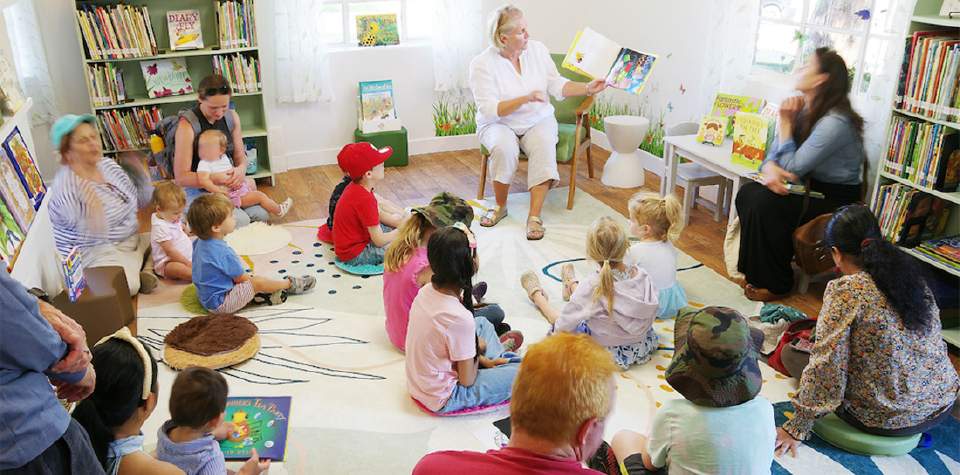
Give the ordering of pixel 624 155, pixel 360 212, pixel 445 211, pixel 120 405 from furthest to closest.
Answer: pixel 624 155, pixel 360 212, pixel 445 211, pixel 120 405

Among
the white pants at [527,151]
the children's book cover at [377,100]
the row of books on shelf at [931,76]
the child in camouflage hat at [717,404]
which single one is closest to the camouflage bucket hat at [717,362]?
the child in camouflage hat at [717,404]

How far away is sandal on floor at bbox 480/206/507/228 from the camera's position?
4.30 m

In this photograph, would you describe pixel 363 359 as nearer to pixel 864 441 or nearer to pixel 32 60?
pixel 864 441

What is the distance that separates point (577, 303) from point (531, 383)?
4.63 ft

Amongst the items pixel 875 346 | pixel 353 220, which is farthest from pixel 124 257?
pixel 875 346

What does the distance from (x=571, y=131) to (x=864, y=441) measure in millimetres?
2771

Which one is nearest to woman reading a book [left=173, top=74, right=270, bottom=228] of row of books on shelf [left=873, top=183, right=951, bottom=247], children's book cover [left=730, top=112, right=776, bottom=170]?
children's book cover [left=730, top=112, right=776, bottom=170]

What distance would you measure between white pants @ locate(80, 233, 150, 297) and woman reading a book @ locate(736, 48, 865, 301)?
299 centimetres

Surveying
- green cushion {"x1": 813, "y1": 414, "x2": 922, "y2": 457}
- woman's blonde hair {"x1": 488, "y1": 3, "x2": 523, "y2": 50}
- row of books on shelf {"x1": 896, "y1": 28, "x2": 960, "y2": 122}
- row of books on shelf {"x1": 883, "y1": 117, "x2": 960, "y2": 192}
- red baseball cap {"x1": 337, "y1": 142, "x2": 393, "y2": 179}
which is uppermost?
woman's blonde hair {"x1": 488, "y1": 3, "x2": 523, "y2": 50}

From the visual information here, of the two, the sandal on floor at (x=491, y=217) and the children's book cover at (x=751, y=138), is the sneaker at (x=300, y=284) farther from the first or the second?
the children's book cover at (x=751, y=138)

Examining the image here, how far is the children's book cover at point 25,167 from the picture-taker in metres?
2.54

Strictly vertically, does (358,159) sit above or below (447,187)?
above

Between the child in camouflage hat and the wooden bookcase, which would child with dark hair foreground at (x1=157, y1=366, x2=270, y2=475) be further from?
the wooden bookcase

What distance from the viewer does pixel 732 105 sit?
4.23 m
